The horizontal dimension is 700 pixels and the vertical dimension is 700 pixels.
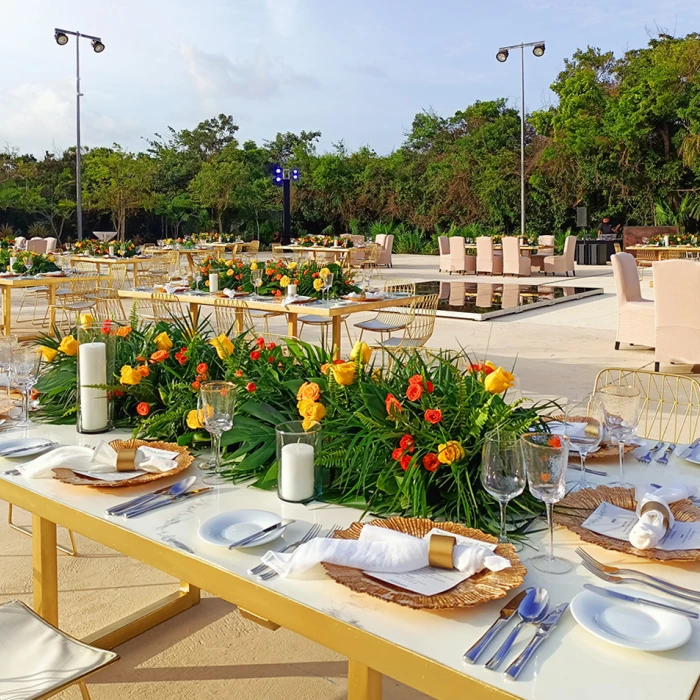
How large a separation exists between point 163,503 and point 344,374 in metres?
0.52

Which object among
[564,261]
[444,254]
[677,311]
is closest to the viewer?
[677,311]

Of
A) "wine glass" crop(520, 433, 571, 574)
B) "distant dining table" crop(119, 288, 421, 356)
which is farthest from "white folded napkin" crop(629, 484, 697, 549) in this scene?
"distant dining table" crop(119, 288, 421, 356)

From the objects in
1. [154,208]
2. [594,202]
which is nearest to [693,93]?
[594,202]

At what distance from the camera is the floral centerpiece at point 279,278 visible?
651 centimetres

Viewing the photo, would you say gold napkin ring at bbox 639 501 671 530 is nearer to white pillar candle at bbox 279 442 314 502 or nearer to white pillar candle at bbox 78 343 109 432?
white pillar candle at bbox 279 442 314 502

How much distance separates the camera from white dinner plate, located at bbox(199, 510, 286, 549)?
4.60 ft

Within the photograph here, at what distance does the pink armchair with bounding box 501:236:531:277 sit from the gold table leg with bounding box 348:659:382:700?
15.6 m

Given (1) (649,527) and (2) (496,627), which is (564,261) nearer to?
(1) (649,527)

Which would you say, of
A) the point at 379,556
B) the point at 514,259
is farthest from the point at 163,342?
the point at 514,259

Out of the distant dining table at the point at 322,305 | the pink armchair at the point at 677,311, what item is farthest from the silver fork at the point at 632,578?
the pink armchair at the point at 677,311

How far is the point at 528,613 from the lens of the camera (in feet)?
3.77

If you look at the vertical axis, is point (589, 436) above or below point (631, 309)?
below

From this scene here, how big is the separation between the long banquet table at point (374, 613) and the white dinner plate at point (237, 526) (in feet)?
0.06

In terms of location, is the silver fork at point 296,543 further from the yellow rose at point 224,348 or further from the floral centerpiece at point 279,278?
the floral centerpiece at point 279,278
